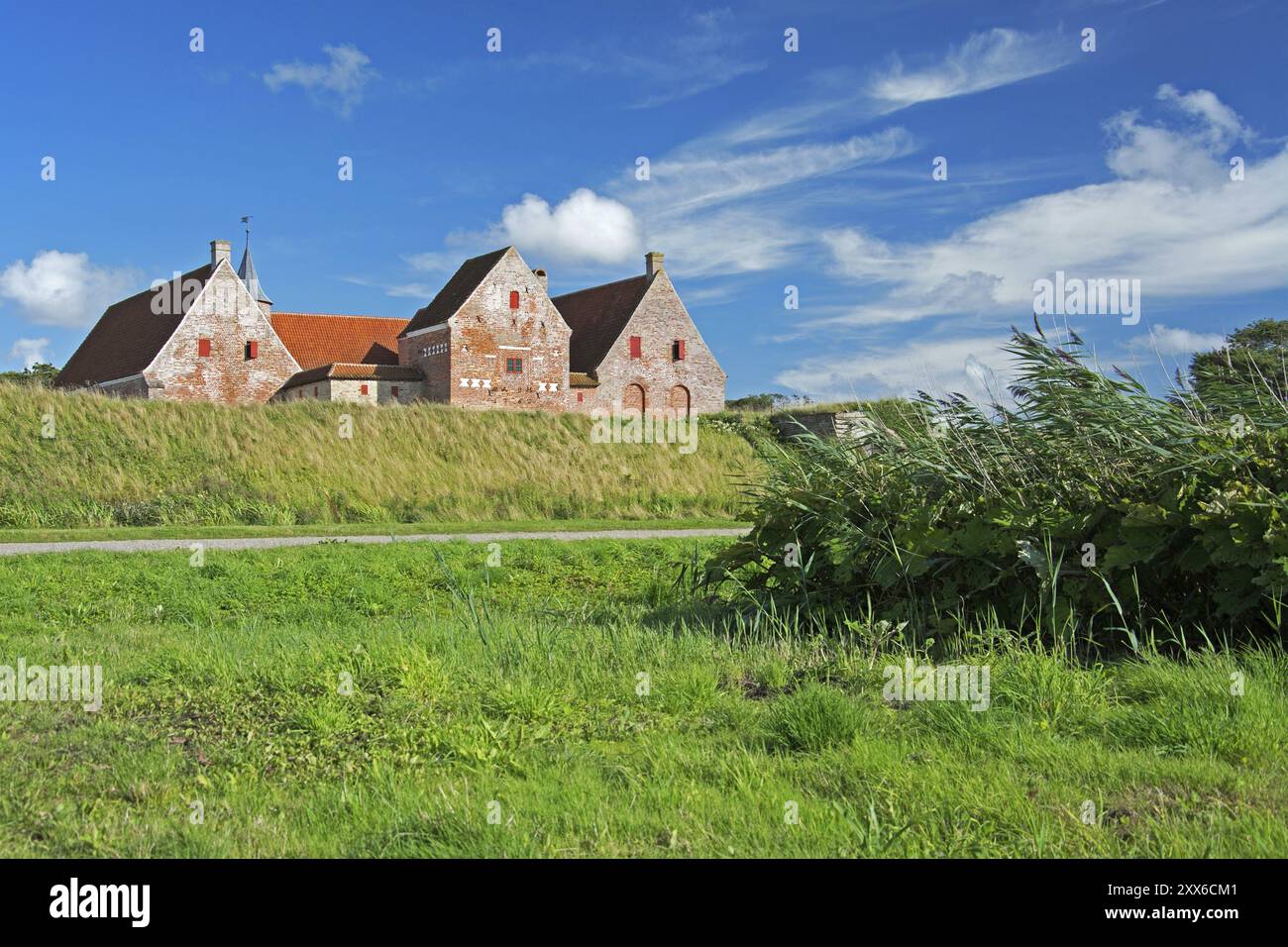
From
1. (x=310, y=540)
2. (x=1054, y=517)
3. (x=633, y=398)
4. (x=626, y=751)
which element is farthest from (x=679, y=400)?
(x=626, y=751)

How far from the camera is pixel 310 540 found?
712 inches

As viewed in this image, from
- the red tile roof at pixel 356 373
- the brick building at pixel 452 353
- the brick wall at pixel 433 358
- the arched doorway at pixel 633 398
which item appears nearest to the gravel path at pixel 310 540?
the brick building at pixel 452 353

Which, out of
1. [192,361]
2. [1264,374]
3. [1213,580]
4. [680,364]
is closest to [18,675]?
[1213,580]

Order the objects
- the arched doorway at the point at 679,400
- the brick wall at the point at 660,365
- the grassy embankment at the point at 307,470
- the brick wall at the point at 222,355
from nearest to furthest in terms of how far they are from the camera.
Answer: the grassy embankment at the point at 307,470, the brick wall at the point at 222,355, the brick wall at the point at 660,365, the arched doorway at the point at 679,400

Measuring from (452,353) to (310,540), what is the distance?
35640 mm

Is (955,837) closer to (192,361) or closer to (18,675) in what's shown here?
(18,675)

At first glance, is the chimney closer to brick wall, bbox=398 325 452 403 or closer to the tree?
brick wall, bbox=398 325 452 403

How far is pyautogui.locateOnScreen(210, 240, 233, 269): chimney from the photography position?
54.8 m

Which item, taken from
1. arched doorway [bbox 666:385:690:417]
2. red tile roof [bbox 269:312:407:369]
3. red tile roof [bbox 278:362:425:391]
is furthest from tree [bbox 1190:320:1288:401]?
red tile roof [bbox 269:312:407:369]

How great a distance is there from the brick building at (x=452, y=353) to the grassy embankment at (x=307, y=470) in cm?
2122

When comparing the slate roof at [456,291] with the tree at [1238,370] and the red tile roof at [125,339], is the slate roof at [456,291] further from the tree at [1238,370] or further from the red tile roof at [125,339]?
the tree at [1238,370]

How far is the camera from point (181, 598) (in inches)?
465

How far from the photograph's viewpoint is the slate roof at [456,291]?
176 ft

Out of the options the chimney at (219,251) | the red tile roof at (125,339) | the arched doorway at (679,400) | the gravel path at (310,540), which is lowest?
the gravel path at (310,540)
